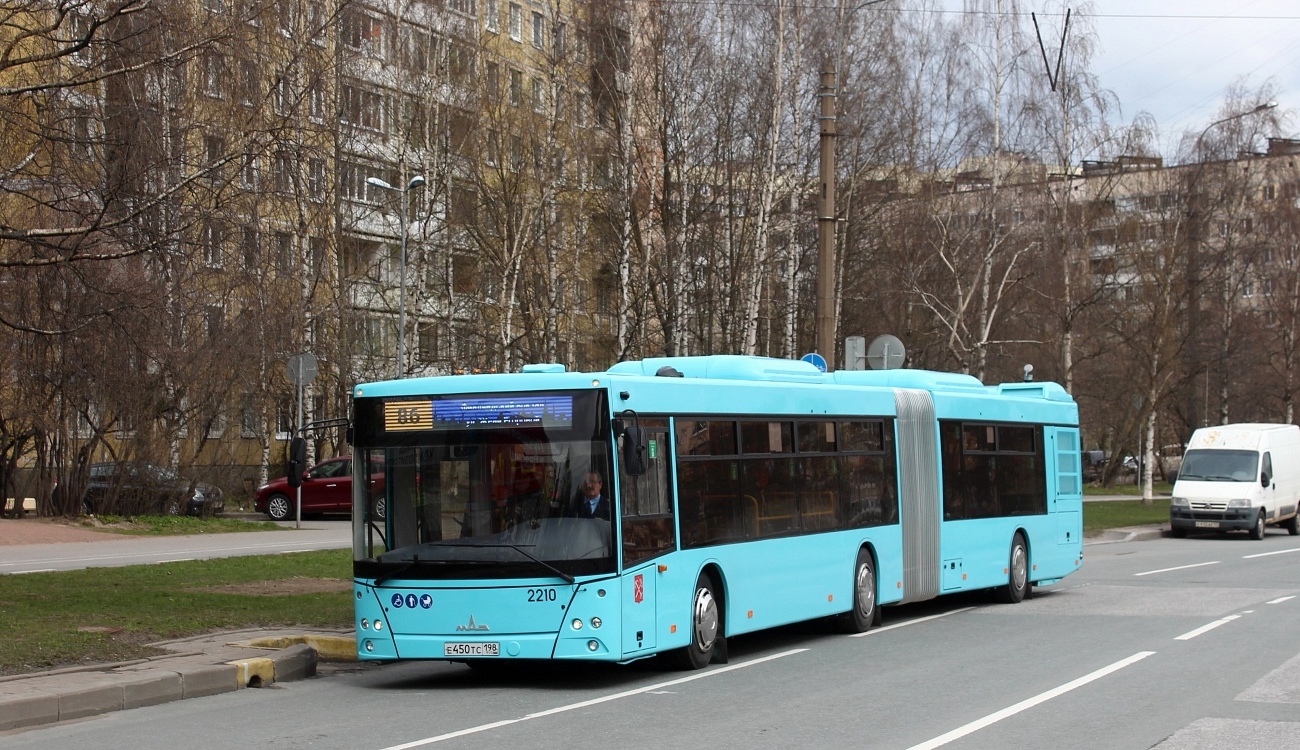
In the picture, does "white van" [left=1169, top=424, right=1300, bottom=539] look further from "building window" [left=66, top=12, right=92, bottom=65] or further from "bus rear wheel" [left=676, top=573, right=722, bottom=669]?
"building window" [left=66, top=12, right=92, bottom=65]

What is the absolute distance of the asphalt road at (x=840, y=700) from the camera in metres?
9.32

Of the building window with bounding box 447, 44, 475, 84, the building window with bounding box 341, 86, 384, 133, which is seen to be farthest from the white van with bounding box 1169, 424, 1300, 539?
the building window with bounding box 341, 86, 384, 133

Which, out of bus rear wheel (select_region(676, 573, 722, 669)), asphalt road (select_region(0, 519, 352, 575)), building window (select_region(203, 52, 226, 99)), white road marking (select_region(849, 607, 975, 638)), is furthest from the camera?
asphalt road (select_region(0, 519, 352, 575))

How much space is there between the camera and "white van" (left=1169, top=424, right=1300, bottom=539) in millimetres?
36250

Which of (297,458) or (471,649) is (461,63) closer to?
(297,458)

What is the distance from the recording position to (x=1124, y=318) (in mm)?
54250

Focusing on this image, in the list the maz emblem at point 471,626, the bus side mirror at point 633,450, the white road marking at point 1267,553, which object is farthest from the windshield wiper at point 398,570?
the white road marking at point 1267,553

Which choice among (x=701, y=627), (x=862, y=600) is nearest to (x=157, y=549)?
(x=862, y=600)

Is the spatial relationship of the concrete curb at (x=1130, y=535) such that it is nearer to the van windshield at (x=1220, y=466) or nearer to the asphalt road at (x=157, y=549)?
the van windshield at (x=1220, y=466)

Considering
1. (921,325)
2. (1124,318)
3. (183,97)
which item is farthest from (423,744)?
(1124,318)

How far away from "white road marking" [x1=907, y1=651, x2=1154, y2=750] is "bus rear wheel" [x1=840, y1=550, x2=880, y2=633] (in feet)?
10.5

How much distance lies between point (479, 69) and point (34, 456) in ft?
54.6

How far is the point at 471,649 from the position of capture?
11672mm

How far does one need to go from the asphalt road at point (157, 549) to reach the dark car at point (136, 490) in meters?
2.74
